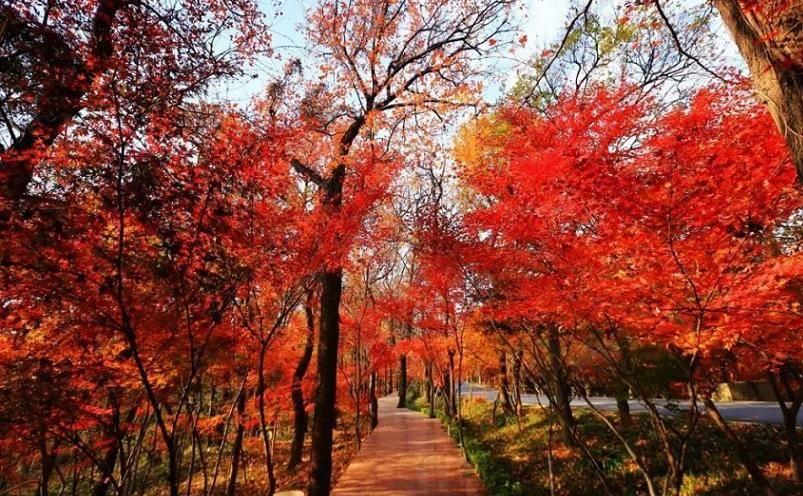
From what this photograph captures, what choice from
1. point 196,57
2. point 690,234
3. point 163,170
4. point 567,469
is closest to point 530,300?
point 690,234

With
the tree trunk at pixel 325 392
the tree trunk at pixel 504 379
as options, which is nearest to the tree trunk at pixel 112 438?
the tree trunk at pixel 325 392

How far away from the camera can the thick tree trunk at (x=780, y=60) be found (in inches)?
90.3

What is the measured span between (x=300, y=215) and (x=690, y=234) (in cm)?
737

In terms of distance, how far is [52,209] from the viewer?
16.9ft

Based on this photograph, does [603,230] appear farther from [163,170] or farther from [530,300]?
[163,170]

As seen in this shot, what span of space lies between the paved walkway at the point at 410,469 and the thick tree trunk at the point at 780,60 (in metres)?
8.48

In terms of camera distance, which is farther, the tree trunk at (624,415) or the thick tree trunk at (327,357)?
the tree trunk at (624,415)

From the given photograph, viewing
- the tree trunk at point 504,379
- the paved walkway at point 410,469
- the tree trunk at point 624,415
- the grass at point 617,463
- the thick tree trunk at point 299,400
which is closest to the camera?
the grass at point 617,463

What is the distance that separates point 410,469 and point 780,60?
1134 centimetres

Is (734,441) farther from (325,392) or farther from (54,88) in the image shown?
(54,88)

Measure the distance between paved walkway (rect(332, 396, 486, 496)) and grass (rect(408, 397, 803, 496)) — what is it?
60 cm

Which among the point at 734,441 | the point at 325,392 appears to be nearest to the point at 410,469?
the point at 325,392

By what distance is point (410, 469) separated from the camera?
1074cm

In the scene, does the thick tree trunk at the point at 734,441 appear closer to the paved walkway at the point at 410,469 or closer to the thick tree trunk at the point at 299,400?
the paved walkway at the point at 410,469
